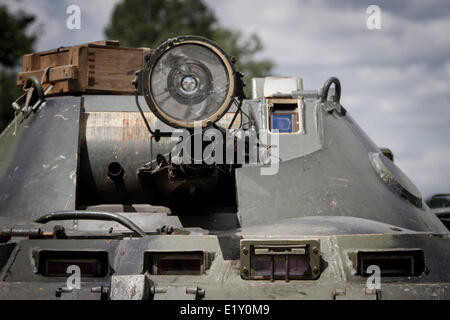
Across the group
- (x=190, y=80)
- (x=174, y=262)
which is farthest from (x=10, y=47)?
(x=174, y=262)

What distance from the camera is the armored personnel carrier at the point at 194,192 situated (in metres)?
3.73

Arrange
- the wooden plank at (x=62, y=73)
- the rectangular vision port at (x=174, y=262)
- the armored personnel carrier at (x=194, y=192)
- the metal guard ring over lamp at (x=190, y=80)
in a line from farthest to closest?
the wooden plank at (x=62, y=73)
the metal guard ring over lamp at (x=190, y=80)
the rectangular vision port at (x=174, y=262)
the armored personnel carrier at (x=194, y=192)

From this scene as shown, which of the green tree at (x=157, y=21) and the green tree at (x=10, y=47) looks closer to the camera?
the green tree at (x=10, y=47)

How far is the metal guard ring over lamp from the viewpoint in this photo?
4.26 m

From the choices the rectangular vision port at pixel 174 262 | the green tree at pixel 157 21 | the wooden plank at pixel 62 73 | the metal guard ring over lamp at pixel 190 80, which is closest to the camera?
the rectangular vision port at pixel 174 262

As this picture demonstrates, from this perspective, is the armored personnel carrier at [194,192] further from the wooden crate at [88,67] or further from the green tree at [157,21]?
the green tree at [157,21]

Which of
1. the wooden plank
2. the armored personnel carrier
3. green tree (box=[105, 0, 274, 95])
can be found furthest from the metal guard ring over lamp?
green tree (box=[105, 0, 274, 95])

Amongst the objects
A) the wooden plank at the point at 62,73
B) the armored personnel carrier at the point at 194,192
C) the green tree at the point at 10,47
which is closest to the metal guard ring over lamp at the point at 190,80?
the armored personnel carrier at the point at 194,192

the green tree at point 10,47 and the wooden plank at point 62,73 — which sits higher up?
the green tree at point 10,47

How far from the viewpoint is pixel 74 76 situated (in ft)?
20.5

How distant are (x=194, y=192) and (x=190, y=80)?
1073 millimetres

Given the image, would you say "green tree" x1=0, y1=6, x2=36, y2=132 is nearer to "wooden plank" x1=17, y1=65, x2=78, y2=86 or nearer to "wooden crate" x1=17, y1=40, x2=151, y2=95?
"wooden crate" x1=17, y1=40, x2=151, y2=95

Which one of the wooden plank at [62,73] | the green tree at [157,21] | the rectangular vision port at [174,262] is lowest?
the rectangular vision port at [174,262]
